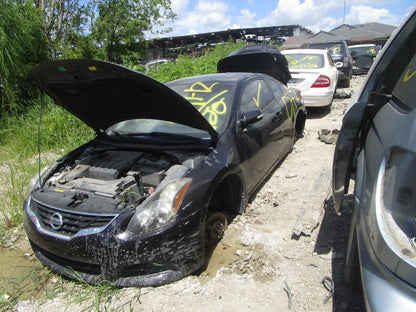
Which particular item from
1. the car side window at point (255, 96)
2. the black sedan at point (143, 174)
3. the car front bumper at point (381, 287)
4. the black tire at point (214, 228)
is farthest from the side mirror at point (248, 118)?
the car front bumper at point (381, 287)

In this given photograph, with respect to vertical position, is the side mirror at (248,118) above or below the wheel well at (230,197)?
above

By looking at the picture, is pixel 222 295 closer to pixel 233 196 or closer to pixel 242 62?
pixel 233 196

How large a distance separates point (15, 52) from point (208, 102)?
647 centimetres

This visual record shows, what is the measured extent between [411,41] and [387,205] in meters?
1.13

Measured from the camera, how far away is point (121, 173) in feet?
9.24

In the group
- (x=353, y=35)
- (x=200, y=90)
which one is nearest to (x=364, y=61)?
(x=200, y=90)

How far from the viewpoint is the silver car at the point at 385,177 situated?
1.23 metres

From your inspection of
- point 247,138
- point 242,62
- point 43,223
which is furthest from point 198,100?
point 242,62

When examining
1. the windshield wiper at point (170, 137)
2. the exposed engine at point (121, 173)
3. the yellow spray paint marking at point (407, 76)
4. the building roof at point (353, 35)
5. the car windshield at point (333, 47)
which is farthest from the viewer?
the building roof at point (353, 35)

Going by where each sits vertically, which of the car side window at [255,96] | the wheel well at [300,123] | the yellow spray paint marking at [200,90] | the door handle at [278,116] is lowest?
the wheel well at [300,123]

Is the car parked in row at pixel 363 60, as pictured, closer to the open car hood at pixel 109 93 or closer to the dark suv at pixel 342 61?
the dark suv at pixel 342 61

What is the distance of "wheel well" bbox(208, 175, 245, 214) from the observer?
2932 millimetres

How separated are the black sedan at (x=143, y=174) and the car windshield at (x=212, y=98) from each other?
13 millimetres

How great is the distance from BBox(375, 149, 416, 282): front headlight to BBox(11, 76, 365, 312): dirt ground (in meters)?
0.97
